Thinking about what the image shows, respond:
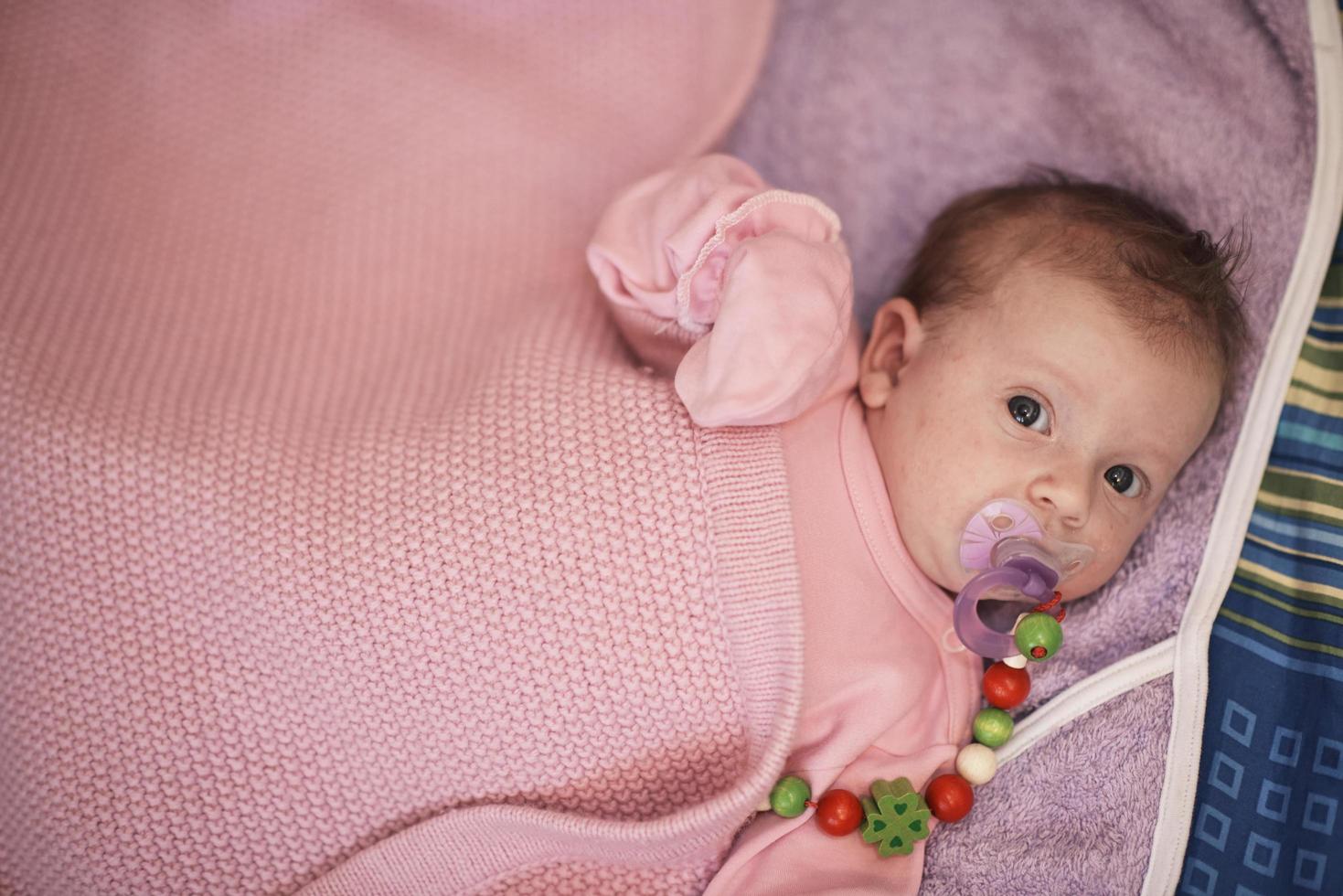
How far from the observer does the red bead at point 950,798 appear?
1.03m

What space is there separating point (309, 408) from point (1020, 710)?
3.14 feet

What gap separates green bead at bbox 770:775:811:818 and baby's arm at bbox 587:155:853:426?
40 cm

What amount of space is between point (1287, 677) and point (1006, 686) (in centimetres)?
29

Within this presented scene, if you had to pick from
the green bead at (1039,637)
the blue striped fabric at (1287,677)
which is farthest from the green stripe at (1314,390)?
the green bead at (1039,637)

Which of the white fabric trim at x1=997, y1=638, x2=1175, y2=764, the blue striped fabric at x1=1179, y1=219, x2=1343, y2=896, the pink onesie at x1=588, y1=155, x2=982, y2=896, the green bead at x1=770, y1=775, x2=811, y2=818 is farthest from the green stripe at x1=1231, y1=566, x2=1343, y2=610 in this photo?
the green bead at x1=770, y1=775, x2=811, y2=818

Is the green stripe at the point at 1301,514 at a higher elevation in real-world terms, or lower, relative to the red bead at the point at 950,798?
higher

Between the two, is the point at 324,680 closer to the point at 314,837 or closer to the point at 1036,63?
the point at 314,837

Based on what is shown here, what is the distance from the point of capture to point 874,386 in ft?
3.77

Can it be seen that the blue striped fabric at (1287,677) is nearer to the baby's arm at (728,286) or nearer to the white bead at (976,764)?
the white bead at (976,764)

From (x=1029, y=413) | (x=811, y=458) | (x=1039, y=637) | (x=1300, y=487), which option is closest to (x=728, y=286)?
(x=811, y=458)

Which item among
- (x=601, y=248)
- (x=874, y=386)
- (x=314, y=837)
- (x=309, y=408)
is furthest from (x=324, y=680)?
(x=874, y=386)

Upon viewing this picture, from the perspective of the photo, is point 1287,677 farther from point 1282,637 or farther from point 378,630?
point 378,630

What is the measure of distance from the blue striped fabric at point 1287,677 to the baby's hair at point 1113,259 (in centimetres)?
11

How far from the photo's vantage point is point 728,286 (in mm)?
973
